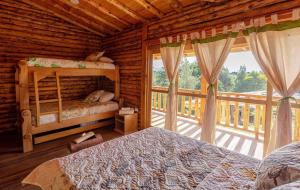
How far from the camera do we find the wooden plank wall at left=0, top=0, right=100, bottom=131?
12.2 ft

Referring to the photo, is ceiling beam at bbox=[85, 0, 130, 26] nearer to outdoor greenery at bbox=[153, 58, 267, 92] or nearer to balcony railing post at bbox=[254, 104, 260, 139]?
outdoor greenery at bbox=[153, 58, 267, 92]

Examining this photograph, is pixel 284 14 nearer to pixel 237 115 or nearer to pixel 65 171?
pixel 237 115

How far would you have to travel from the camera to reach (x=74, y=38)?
15.5 feet

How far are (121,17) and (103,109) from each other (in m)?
2.21

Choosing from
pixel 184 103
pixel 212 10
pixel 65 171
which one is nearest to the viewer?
pixel 65 171

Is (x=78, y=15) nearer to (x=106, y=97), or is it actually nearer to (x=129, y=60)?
(x=129, y=60)

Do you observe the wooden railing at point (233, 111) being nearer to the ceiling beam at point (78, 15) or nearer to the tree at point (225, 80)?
the tree at point (225, 80)

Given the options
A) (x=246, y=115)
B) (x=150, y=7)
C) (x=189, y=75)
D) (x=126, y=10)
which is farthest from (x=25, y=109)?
(x=246, y=115)

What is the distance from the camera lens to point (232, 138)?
3.52 m

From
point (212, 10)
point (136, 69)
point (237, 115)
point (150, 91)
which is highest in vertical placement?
point (212, 10)

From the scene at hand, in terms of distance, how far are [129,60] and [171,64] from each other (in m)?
1.42

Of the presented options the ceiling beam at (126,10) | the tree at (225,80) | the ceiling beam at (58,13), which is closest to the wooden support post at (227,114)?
the tree at (225,80)

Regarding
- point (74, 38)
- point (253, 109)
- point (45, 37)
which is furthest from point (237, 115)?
point (45, 37)

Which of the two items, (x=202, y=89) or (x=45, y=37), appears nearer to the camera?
(x=202, y=89)
